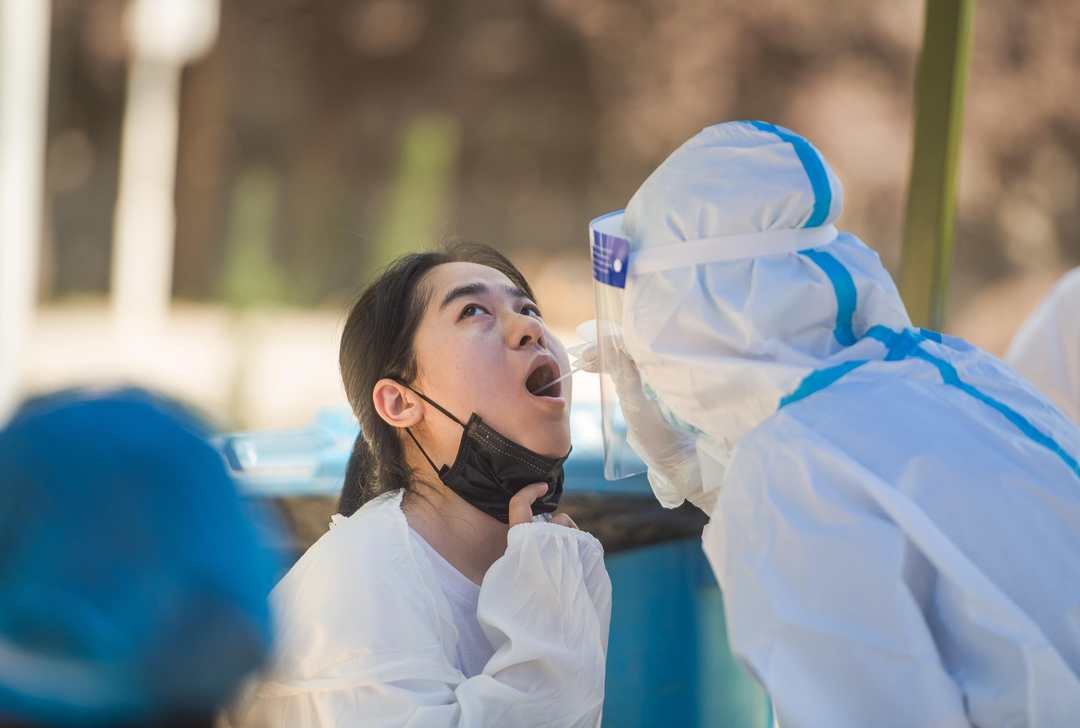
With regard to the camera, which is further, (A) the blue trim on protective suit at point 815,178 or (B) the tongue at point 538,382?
(B) the tongue at point 538,382

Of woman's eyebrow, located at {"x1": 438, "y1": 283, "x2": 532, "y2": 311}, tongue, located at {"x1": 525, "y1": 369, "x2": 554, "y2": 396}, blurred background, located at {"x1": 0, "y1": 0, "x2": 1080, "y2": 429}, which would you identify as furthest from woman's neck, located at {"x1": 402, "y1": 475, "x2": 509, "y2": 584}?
blurred background, located at {"x1": 0, "y1": 0, "x2": 1080, "y2": 429}

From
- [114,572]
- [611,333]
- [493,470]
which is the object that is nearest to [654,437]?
[611,333]

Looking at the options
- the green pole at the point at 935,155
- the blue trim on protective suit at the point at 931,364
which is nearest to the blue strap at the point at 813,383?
the blue trim on protective suit at the point at 931,364

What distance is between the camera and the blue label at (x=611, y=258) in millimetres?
2176

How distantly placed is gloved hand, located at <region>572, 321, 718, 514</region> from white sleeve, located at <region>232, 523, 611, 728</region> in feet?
0.71

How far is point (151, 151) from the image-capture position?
32.8ft

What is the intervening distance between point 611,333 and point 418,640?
638 mm

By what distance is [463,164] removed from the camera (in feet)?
34.0

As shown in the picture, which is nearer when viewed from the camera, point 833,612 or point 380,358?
point 833,612

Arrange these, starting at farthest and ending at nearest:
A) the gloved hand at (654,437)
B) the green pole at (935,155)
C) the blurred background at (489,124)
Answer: the blurred background at (489,124) → the green pole at (935,155) → the gloved hand at (654,437)

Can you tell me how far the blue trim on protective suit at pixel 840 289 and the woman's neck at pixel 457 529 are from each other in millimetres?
847

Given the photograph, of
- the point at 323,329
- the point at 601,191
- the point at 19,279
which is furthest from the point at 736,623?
the point at 601,191

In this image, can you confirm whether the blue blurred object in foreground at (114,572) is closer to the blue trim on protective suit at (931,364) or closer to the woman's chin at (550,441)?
the blue trim on protective suit at (931,364)

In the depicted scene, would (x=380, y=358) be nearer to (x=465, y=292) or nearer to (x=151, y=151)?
(x=465, y=292)
